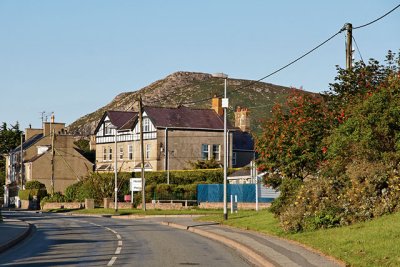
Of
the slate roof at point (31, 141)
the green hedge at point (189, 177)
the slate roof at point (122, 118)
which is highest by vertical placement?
the slate roof at point (122, 118)

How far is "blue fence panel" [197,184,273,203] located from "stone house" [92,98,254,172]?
18.6m

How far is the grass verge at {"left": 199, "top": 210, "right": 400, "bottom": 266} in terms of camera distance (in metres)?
16.9

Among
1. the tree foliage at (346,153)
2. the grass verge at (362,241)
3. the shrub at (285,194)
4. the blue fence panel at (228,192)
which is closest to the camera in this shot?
the grass verge at (362,241)

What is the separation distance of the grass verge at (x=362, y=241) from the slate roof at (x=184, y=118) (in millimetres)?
62181

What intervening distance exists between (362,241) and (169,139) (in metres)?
69.5

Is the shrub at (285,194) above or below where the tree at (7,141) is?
below

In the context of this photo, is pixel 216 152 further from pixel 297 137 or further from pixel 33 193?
pixel 297 137

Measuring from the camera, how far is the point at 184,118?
9150 cm

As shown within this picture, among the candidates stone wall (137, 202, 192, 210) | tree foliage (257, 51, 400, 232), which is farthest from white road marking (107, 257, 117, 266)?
stone wall (137, 202, 192, 210)

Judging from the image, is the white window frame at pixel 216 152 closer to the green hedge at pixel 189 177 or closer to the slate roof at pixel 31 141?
the green hedge at pixel 189 177

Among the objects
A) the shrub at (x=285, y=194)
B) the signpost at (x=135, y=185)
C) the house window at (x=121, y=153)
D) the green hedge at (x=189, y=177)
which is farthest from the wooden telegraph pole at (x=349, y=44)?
the house window at (x=121, y=153)

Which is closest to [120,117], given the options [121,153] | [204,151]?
[121,153]

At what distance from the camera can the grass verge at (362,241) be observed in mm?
16906

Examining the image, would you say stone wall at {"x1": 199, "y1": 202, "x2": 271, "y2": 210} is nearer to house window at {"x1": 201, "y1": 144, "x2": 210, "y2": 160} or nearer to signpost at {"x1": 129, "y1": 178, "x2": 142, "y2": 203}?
signpost at {"x1": 129, "y1": 178, "x2": 142, "y2": 203}
